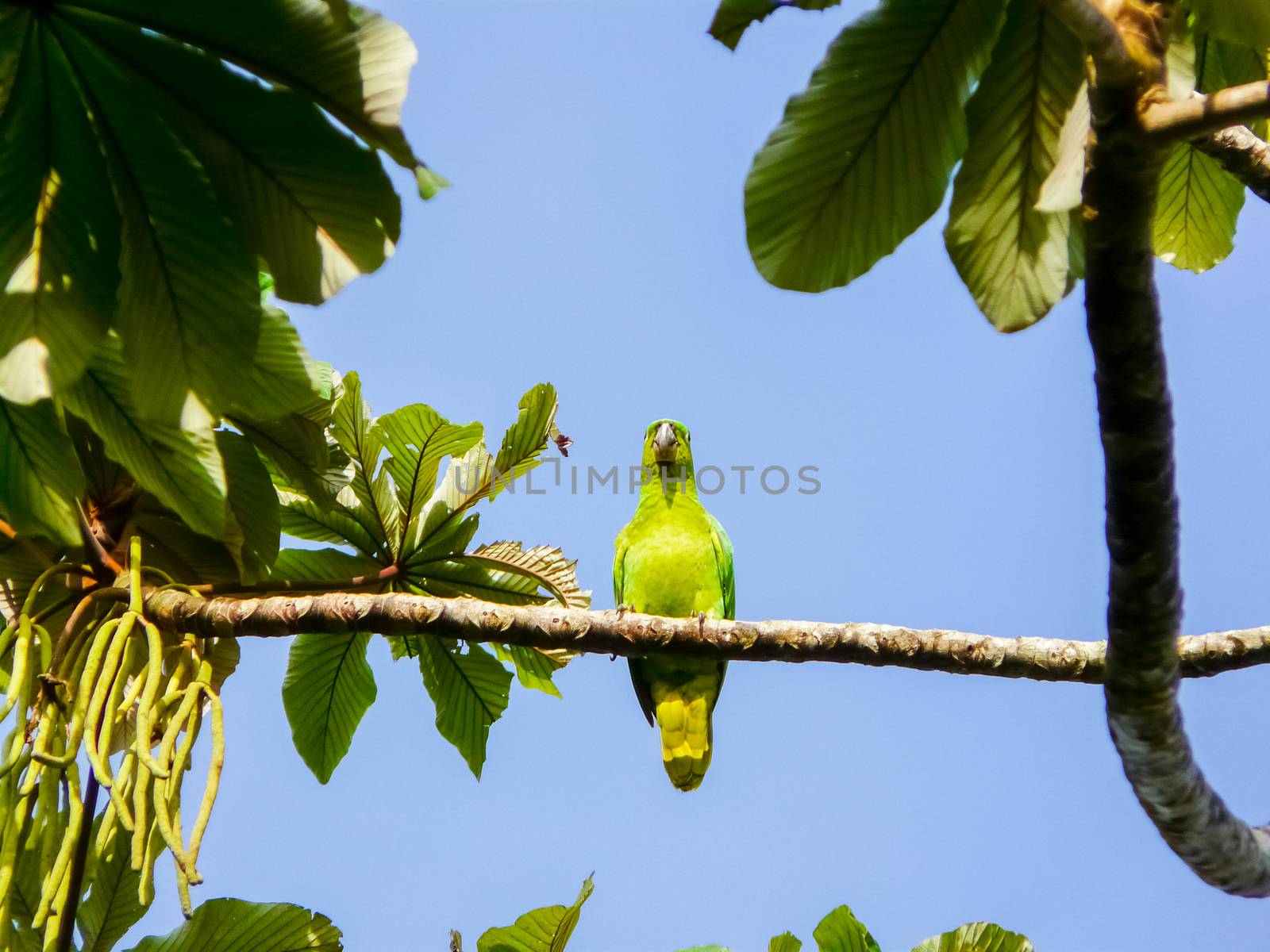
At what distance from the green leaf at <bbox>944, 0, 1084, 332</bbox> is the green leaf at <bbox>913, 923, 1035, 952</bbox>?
4.72 feet

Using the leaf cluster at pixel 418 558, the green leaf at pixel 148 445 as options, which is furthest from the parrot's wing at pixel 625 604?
the green leaf at pixel 148 445

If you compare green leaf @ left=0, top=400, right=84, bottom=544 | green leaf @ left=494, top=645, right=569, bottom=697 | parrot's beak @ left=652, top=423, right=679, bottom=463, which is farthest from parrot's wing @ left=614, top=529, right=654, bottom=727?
green leaf @ left=0, top=400, right=84, bottom=544

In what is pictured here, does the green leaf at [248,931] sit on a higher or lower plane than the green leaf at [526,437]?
lower

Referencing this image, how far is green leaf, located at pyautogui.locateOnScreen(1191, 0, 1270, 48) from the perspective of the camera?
1856 millimetres

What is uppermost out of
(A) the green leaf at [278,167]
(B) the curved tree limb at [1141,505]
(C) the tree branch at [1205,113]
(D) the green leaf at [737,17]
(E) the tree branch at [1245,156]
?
(E) the tree branch at [1245,156]

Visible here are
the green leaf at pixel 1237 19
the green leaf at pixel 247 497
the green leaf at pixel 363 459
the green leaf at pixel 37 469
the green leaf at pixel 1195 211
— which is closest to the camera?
the green leaf at pixel 1237 19

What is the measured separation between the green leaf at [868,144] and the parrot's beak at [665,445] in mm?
3229

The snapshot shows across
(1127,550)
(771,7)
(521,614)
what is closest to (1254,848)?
(1127,550)

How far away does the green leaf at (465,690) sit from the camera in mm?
3562

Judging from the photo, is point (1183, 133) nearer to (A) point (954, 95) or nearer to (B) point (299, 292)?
(A) point (954, 95)

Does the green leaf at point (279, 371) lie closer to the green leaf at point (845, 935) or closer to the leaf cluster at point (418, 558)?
the leaf cluster at point (418, 558)

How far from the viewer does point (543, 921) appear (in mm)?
2492

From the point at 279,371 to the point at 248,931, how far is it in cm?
129

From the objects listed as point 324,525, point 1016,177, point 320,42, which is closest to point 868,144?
point 1016,177
